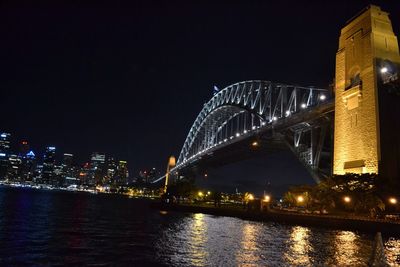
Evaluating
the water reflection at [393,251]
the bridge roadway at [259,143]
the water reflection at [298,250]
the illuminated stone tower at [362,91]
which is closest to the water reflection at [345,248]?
the water reflection at [298,250]

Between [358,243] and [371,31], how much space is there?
19320mm

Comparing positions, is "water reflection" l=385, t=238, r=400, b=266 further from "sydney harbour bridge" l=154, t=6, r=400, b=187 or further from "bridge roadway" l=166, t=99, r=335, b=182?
"bridge roadway" l=166, t=99, r=335, b=182

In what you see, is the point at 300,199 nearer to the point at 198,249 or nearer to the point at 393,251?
the point at 393,251

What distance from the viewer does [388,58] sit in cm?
3186

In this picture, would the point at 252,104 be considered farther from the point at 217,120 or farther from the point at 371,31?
the point at 371,31

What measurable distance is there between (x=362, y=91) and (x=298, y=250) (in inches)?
759

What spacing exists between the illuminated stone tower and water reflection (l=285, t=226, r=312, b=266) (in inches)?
435

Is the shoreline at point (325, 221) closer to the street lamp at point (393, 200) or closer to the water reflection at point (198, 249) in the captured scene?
the street lamp at point (393, 200)

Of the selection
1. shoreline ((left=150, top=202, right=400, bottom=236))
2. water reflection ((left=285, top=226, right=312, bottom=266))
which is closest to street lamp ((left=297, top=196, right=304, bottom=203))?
shoreline ((left=150, top=202, right=400, bottom=236))

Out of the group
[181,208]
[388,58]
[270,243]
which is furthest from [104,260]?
[181,208]

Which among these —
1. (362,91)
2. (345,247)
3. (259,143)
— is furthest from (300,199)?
(345,247)

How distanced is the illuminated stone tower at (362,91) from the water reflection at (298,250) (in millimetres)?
11038

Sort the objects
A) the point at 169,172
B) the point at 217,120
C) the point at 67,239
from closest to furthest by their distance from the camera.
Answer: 1. the point at 67,239
2. the point at 217,120
3. the point at 169,172

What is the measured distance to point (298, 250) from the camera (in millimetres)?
16984
